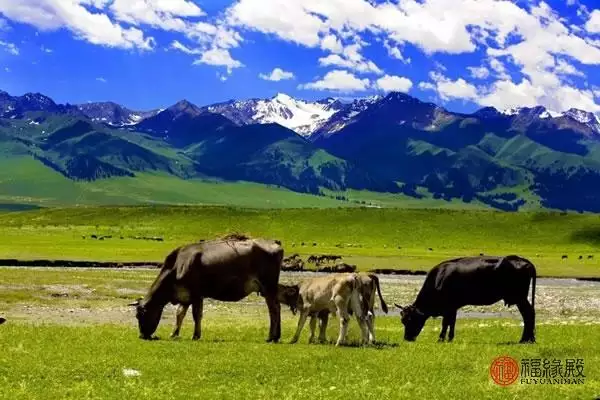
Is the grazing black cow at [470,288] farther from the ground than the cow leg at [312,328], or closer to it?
farther from the ground

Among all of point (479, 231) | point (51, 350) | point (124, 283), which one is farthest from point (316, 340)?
point (479, 231)

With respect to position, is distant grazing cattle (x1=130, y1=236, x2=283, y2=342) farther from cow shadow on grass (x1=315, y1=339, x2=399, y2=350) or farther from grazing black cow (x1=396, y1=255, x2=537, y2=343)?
grazing black cow (x1=396, y1=255, x2=537, y2=343)

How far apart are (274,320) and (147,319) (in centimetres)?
501

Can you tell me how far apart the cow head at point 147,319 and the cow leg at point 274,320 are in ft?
14.7

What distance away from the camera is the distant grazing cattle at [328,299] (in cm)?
2584

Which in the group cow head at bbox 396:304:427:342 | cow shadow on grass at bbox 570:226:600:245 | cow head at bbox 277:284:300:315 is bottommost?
cow head at bbox 396:304:427:342

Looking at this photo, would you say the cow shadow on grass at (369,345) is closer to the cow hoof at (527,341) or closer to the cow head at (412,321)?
the cow head at (412,321)

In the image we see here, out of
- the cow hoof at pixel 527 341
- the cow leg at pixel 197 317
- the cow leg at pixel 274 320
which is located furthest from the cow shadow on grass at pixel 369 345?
the cow hoof at pixel 527 341

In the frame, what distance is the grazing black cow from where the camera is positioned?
29344mm

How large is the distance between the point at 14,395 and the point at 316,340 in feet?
44.0

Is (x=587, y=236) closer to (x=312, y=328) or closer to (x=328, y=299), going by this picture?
(x=312, y=328)

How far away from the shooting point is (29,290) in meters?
52.5

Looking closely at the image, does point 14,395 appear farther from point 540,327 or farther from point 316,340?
point 540,327

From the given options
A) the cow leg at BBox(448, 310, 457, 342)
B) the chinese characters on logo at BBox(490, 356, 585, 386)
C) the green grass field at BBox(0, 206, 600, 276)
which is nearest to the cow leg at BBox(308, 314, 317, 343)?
the cow leg at BBox(448, 310, 457, 342)
